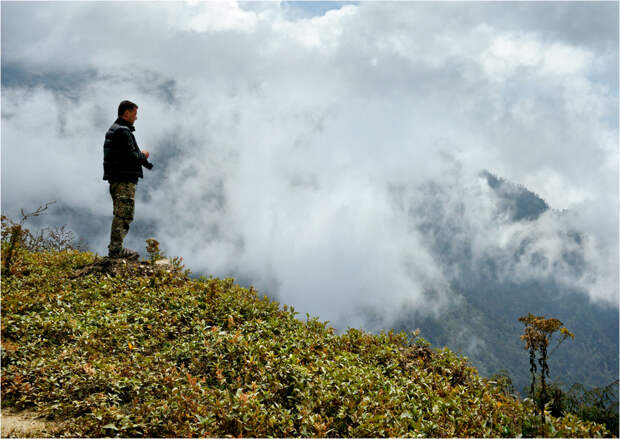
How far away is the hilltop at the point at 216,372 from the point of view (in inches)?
233

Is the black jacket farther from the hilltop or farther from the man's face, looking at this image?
the hilltop

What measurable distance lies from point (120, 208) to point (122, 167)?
3.99 feet

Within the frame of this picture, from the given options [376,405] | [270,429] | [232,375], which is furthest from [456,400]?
[232,375]

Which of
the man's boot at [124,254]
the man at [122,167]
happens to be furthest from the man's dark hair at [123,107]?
the man's boot at [124,254]

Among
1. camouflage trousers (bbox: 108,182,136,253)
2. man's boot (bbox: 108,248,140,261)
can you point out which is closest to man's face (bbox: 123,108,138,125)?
camouflage trousers (bbox: 108,182,136,253)

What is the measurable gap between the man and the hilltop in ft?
5.27

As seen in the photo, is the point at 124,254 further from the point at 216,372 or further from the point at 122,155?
the point at 216,372

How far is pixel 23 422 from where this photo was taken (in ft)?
18.5

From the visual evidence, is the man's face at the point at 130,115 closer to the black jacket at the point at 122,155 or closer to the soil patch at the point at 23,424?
the black jacket at the point at 122,155

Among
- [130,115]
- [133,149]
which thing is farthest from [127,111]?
[133,149]

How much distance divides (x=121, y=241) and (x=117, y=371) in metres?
5.87

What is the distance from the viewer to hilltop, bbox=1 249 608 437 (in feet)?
19.4

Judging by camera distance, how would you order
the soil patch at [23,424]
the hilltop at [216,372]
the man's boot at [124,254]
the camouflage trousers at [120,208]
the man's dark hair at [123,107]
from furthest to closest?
the man's boot at [124,254]
the camouflage trousers at [120,208]
the man's dark hair at [123,107]
the hilltop at [216,372]
the soil patch at [23,424]

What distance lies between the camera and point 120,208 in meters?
11.6
